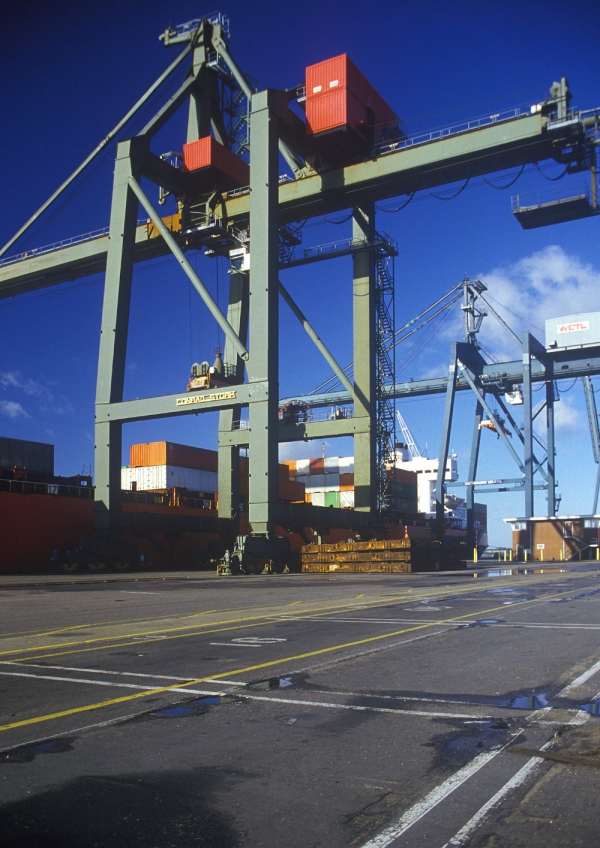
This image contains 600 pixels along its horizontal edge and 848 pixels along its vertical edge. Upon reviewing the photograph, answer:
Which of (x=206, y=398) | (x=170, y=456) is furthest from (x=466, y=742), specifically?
(x=170, y=456)

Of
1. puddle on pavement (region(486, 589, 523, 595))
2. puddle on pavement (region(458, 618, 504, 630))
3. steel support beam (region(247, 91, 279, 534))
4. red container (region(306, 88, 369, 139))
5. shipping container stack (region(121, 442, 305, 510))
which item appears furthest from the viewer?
shipping container stack (region(121, 442, 305, 510))

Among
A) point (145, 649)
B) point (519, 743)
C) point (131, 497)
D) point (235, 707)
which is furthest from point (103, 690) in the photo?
point (131, 497)

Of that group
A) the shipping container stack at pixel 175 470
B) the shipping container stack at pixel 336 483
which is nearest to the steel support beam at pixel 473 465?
the shipping container stack at pixel 336 483

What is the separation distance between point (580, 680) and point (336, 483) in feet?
201

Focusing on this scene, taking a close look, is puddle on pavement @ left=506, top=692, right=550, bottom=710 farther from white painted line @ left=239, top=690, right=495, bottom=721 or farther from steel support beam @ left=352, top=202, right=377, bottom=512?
steel support beam @ left=352, top=202, right=377, bottom=512

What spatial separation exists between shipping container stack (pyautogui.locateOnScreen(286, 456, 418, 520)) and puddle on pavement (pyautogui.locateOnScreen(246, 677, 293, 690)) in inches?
2209

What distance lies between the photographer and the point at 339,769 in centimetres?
431

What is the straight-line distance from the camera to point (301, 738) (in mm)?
4996

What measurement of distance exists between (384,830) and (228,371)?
126 feet

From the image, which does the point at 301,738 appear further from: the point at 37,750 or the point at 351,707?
the point at 37,750

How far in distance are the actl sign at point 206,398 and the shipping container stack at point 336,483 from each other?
2983 centimetres

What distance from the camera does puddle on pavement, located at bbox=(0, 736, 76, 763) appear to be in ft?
14.7

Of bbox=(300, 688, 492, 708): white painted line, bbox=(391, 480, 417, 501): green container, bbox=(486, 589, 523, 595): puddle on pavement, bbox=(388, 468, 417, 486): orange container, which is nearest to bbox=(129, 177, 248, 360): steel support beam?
bbox=(486, 589, 523, 595): puddle on pavement

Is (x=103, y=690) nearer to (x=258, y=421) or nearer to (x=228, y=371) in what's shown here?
(x=258, y=421)
